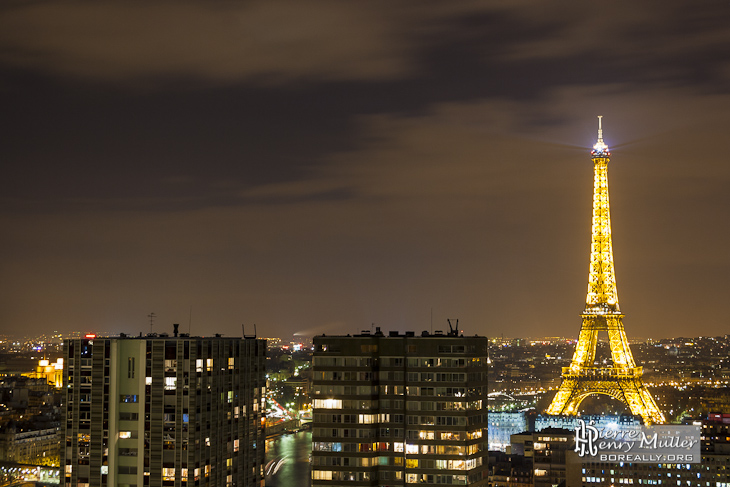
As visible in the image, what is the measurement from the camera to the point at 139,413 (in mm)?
44719

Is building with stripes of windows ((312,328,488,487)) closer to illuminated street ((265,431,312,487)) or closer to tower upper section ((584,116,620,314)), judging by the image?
illuminated street ((265,431,312,487))

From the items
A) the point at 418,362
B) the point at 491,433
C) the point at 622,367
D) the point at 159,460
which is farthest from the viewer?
the point at 491,433

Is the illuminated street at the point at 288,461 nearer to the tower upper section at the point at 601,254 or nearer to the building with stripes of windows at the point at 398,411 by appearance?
the tower upper section at the point at 601,254

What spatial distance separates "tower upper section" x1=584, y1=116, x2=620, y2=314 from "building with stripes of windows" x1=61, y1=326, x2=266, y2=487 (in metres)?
Answer: 66.5

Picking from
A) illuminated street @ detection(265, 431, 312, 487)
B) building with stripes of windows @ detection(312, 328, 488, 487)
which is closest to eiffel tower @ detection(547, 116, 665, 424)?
illuminated street @ detection(265, 431, 312, 487)

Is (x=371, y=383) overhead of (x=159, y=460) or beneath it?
overhead

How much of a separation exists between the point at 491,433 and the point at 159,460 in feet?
315

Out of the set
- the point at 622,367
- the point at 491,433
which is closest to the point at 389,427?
the point at 622,367

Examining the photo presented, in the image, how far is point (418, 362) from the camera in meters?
47.1

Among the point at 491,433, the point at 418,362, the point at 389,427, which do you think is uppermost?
the point at 418,362

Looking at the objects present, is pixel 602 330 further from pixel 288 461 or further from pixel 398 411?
pixel 398 411

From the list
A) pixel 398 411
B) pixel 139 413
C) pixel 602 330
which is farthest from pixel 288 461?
pixel 139 413

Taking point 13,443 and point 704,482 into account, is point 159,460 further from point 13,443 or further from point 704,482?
point 13,443

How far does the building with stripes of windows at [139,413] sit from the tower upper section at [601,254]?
218 ft
